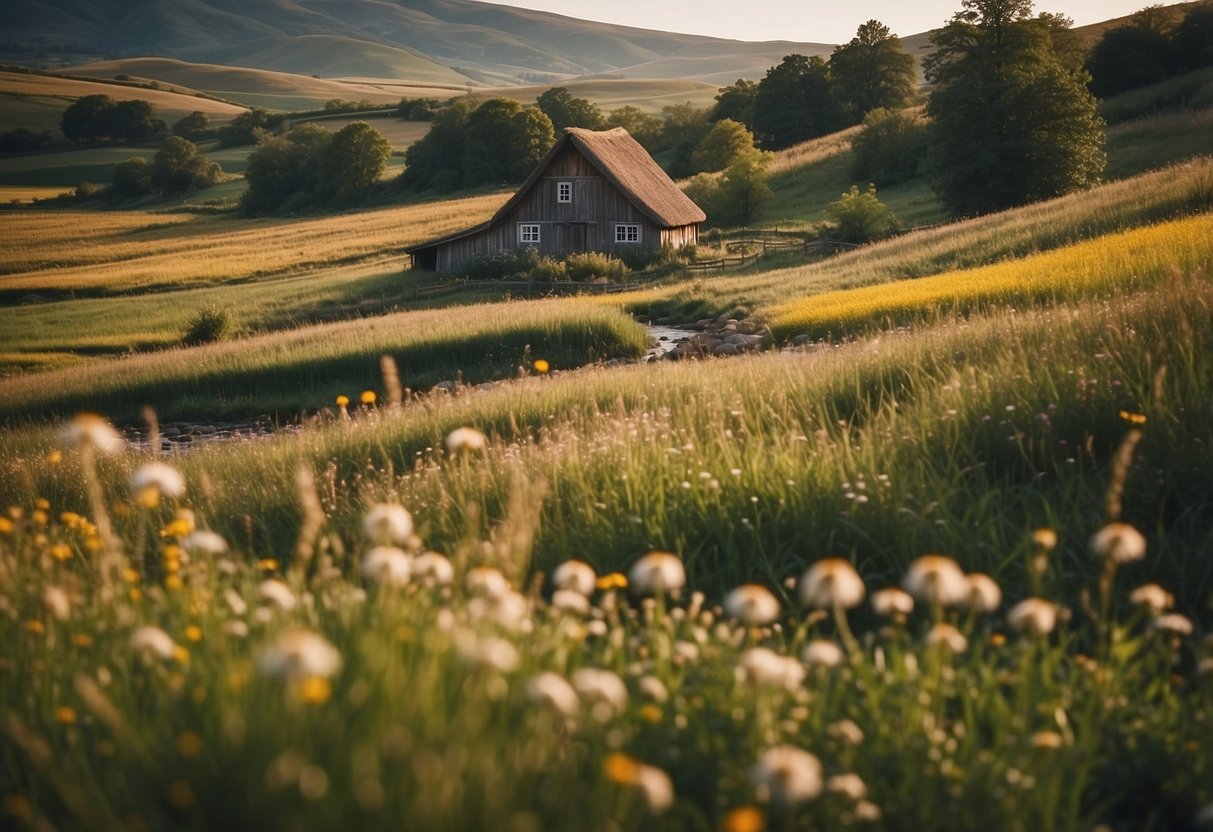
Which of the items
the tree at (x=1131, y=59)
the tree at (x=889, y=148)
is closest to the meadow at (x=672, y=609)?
the tree at (x=889, y=148)

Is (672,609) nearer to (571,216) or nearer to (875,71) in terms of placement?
(571,216)

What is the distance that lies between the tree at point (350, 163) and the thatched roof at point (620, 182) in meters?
39.8

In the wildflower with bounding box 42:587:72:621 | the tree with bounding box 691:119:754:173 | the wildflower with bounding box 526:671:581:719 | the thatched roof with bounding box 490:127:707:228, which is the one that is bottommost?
the wildflower with bounding box 42:587:72:621

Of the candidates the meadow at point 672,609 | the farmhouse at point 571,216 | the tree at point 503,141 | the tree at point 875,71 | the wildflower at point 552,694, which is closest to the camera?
the wildflower at point 552,694

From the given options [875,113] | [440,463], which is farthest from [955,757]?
[875,113]

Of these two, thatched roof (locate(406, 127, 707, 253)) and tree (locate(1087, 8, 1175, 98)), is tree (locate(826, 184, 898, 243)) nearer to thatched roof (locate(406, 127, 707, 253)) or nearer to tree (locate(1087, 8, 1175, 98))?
thatched roof (locate(406, 127, 707, 253))

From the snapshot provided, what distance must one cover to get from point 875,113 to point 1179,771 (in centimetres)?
6403

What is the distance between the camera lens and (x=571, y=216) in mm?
50188

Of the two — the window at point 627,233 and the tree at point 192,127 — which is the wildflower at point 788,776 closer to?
the window at point 627,233

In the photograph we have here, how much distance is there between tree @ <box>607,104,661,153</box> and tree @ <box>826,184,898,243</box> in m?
47.1

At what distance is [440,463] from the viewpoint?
24.6 feet

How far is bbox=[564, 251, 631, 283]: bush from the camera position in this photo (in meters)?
43.8

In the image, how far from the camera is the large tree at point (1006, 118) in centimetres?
3809

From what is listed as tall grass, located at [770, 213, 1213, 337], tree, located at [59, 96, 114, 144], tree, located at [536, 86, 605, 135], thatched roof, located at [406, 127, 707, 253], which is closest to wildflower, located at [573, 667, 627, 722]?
tall grass, located at [770, 213, 1213, 337]
